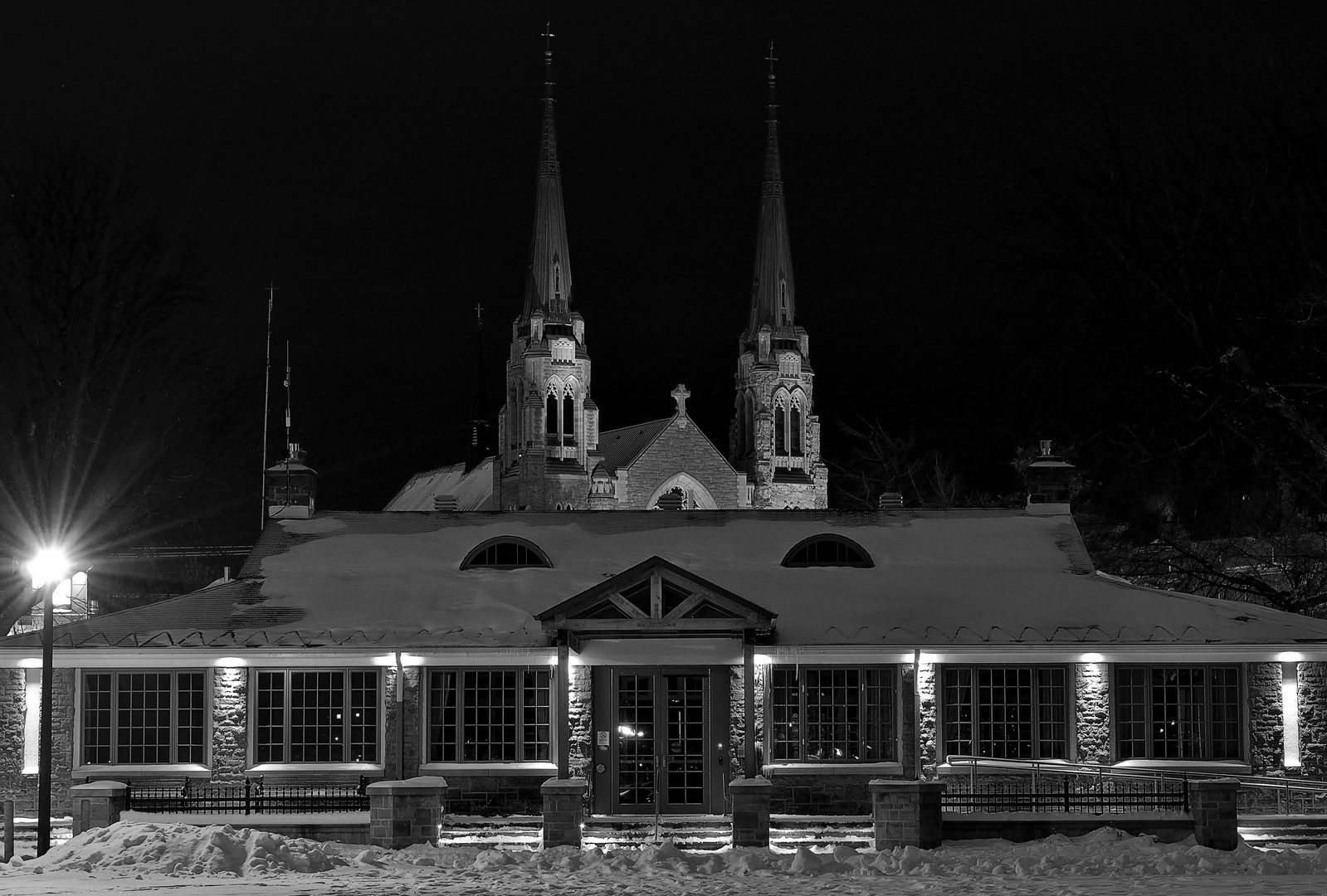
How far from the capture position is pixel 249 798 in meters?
21.8

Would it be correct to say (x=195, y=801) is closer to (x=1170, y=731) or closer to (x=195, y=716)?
(x=195, y=716)

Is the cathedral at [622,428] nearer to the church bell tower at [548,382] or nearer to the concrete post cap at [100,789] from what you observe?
the church bell tower at [548,382]

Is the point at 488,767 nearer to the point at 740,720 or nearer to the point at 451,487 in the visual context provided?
the point at 740,720

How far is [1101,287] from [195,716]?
51.2 feet

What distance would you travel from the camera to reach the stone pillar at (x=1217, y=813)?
19.8m

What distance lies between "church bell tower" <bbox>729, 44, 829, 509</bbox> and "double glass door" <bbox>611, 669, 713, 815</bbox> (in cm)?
6685

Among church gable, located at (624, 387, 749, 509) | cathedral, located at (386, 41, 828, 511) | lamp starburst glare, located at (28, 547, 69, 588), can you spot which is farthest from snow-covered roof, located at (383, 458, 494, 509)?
lamp starburst glare, located at (28, 547, 69, 588)

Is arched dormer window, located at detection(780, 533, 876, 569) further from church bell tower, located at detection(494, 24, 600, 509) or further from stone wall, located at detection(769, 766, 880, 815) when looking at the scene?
church bell tower, located at detection(494, 24, 600, 509)

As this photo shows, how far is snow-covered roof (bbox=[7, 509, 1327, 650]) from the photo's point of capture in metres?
25.3

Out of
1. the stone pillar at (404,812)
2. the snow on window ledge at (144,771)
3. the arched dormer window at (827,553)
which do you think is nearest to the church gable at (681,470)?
the arched dormer window at (827,553)

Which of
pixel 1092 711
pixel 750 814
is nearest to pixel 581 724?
pixel 750 814

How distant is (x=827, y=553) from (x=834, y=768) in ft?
14.0

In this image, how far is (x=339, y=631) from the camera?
1009 inches

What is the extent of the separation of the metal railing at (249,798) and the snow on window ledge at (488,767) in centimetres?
102
